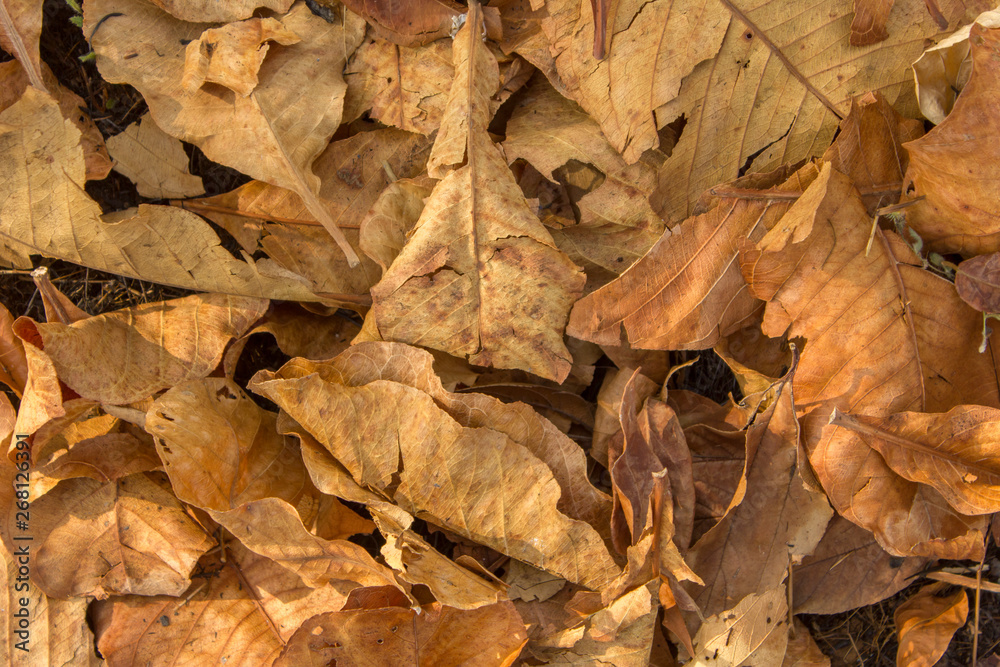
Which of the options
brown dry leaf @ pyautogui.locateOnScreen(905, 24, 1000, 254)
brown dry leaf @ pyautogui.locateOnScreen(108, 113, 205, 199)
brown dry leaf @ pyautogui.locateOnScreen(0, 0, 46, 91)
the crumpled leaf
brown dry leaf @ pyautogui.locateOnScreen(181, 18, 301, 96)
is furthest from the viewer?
brown dry leaf @ pyautogui.locateOnScreen(108, 113, 205, 199)

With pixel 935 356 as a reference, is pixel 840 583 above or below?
below

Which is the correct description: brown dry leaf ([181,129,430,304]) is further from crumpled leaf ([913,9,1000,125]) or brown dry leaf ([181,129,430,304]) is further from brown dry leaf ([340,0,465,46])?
crumpled leaf ([913,9,1000,125])

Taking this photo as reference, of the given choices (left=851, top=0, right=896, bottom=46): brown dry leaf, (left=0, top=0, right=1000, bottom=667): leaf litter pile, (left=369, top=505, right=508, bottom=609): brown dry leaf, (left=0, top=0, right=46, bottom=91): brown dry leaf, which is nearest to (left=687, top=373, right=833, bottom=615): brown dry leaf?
(left=0, top=0, right=1000, bottom=667): leaf litter pile

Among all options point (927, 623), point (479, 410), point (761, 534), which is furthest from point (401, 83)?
point (927, 623)

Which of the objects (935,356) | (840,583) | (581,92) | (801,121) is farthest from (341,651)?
(801,121)

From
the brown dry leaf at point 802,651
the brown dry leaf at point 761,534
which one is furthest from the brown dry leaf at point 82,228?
the brown dry leaf at point 802,651

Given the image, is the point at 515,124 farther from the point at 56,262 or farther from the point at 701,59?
the point at 56,262
